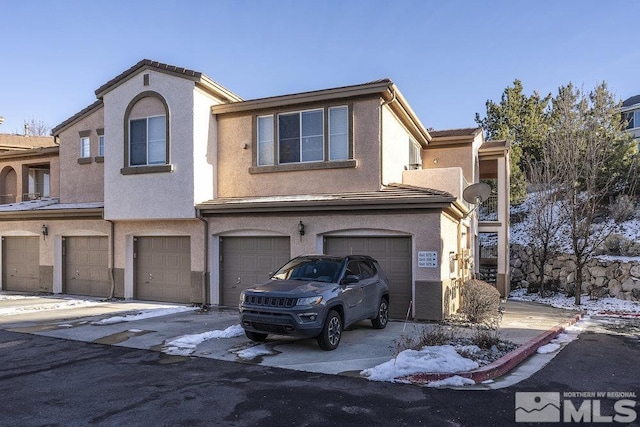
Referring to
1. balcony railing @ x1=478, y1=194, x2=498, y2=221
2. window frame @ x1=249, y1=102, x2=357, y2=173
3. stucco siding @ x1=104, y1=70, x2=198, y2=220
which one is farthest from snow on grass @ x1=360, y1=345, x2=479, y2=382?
balcony railing @ x1=478, y1=194, x2=498, y2=221

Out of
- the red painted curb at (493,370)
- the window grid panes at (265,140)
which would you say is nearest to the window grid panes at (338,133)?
the window grid panes at (265,140)

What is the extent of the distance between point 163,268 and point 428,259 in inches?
350

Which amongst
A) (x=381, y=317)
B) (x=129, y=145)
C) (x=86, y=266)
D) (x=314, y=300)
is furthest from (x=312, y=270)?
(x=86, y=266)

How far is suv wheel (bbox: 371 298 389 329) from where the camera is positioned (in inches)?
442

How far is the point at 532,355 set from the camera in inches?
369

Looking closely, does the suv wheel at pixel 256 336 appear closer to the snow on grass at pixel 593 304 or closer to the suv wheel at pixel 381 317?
the suv wheel at pixel 381 317

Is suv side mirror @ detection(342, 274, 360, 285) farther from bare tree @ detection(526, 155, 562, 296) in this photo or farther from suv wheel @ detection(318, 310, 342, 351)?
bare tree @ detection(526, 155, 562, 296)

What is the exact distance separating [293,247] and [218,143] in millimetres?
4578

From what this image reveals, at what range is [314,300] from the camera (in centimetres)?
875

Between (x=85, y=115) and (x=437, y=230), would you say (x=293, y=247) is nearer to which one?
(x=437, y=230)

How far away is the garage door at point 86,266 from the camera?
17469 mm

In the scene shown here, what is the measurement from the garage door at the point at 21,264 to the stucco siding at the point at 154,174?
5.26m

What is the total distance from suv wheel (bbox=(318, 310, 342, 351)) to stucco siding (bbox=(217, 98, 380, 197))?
18.1ft

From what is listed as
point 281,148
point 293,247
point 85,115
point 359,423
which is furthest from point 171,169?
point 359,423
